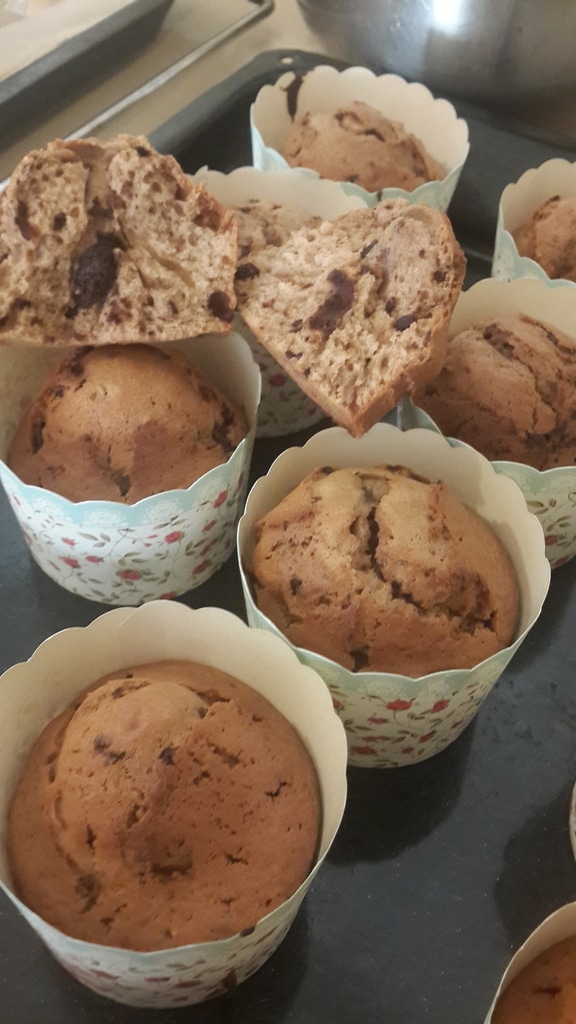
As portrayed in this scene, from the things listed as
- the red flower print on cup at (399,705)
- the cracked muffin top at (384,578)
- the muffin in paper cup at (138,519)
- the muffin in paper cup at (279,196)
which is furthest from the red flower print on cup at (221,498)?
the red flower print on cup at (399,705)

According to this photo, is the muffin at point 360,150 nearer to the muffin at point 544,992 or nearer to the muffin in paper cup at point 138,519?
the muffin in paper cup at point 138,519

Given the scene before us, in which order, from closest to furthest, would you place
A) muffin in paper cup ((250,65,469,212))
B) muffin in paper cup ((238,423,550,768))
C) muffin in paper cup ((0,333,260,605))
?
muffin in paper cup ((238,423,550,768))
muffin in paper cup ((0,333,260,605))
muffin in paper cup ((250,65,469,212))

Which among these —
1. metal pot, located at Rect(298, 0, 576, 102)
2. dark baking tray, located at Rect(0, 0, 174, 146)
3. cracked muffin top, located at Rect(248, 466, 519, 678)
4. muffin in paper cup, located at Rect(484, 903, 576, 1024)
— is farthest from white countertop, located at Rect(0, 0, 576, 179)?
muffin in paper cup, located at Rect(484, 903, 576, 1024)

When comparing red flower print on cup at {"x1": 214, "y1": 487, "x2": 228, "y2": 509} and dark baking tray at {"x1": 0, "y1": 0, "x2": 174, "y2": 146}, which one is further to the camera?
dark baking tray at {"x1": 0, "y1": 0, "x2": 174, "y2": 146}

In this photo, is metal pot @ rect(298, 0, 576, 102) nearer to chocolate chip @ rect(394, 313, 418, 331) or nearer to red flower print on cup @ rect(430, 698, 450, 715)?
chocolate chip @ rect(394, 313, 418, 331)

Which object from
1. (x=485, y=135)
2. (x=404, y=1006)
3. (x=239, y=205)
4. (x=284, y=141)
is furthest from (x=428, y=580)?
(x=485, y=135)

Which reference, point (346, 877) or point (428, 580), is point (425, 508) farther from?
point (346, 877)

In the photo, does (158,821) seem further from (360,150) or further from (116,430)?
(360,150)

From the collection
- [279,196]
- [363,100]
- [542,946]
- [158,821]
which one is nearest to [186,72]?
[363,100]
